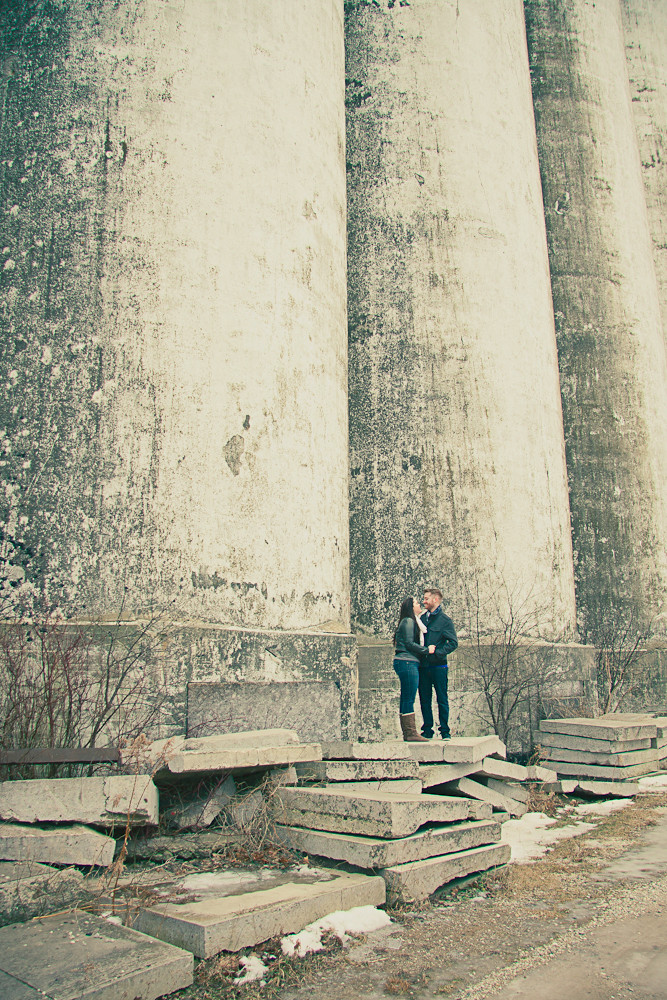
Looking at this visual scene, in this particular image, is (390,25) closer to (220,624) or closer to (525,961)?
(220,624)

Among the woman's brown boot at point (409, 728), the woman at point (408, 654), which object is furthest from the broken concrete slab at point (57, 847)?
the woman at point (408, 654)

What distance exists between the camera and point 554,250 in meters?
12.6

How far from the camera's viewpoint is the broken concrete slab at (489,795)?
236 inches

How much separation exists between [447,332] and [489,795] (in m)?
5.68

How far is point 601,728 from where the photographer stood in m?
7.85

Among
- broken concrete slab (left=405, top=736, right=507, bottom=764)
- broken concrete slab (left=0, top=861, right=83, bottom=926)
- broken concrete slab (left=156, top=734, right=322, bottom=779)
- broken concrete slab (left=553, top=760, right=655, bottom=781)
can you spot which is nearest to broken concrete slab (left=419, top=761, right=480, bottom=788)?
broken concrete slab (left=405, top=736, right=507, bottom=764)

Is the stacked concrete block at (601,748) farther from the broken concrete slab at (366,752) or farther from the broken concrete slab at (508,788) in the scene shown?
the broken concrete slab at (366,752)

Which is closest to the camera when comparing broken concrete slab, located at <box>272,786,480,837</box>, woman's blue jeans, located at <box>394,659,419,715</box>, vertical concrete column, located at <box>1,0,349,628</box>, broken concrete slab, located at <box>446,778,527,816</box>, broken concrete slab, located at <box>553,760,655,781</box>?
broken concrete slab, located at <box>272,786,480,837</box>

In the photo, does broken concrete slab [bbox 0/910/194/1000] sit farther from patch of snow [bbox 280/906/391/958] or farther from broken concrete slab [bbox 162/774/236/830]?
broken concrete slab [bbox 162/774/236/830]

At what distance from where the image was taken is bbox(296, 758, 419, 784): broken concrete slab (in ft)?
17.7

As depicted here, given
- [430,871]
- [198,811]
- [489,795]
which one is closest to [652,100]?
[489,795]

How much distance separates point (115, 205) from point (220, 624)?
408cm

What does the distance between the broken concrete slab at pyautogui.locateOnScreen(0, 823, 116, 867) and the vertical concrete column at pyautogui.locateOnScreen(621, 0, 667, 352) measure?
46.2 feet

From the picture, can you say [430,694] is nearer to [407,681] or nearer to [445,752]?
[407,681]
